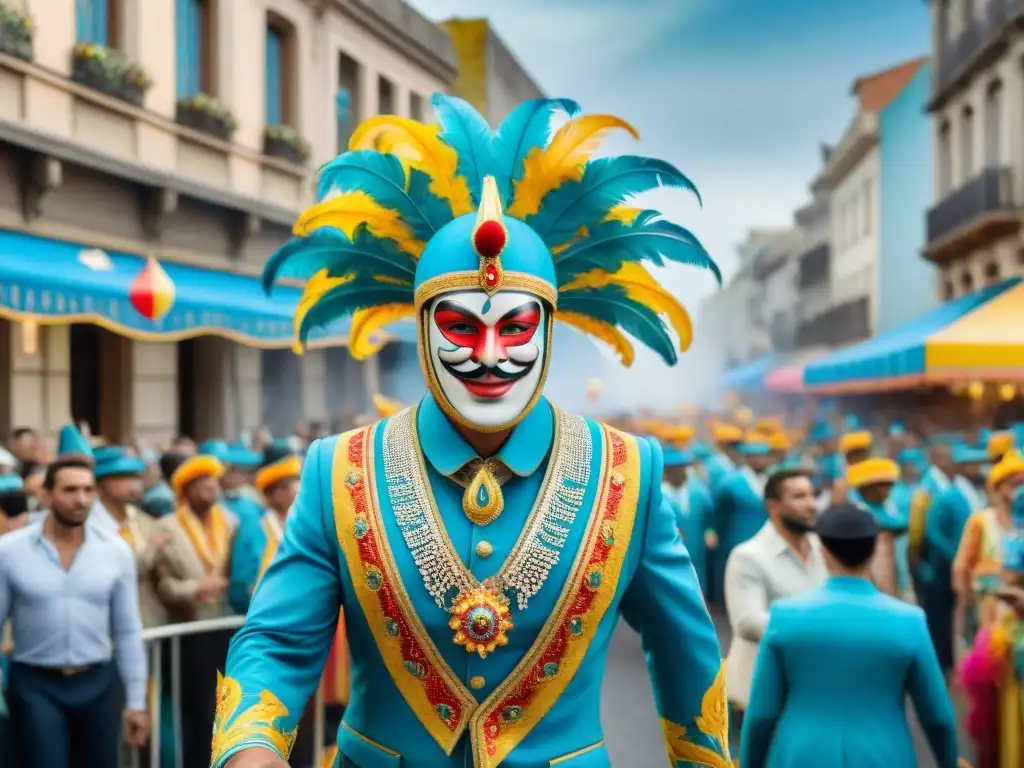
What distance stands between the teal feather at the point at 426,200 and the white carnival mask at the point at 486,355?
13.1 inches

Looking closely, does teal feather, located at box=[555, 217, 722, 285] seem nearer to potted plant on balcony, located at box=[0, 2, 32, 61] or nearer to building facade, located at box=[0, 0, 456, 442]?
building facade, located at box=[0, 0, 456, 442]

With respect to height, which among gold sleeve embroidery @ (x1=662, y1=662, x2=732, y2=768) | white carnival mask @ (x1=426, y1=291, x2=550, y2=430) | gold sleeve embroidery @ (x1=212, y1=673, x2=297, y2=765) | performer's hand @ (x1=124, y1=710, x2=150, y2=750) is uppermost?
white carnival mask @ (x1=426, y1=291, x2=550, y2=430)

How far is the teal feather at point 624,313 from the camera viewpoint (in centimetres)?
327

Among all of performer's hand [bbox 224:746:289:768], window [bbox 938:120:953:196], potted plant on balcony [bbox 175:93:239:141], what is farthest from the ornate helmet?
window [bbox 938:120:953:196]

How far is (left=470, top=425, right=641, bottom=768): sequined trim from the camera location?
9.00ft

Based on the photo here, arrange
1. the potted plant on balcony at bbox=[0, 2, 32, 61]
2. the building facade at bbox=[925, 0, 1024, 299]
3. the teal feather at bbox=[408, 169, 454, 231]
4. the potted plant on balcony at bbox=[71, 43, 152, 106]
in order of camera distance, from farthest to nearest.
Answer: the building facade at bbox=[925, 0, 1024, 299] < the potted plant on balcony at bbox=[71, 43, 152, 106] < the potted plant on balcony at bbox=[0, 2, 32, 61] < the teal feather at bbox=[408, 169, 454, 231]

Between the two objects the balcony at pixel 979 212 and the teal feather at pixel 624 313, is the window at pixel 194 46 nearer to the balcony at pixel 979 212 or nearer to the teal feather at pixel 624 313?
the teal feather at pixel 624 313

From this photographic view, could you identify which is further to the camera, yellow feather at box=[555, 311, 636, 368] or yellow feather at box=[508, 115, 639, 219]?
yellow feather at box=[555, 311, 636, 368]

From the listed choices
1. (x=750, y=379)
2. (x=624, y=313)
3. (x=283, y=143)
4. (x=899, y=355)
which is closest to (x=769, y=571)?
(x=624, y=313)

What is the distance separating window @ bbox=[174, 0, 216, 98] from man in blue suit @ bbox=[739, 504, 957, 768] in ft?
43.3

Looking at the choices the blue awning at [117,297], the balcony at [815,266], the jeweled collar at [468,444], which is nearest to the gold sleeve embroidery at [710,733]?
the jeweled collar at [468,444]

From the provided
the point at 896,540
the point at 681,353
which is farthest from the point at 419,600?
the point at 896,540

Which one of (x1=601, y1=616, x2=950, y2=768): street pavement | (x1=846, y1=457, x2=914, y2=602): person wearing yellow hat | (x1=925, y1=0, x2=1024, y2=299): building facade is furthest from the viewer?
(x1=925, y1=0, x2=1024, y2=299): building facade

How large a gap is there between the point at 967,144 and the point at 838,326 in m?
17.3
